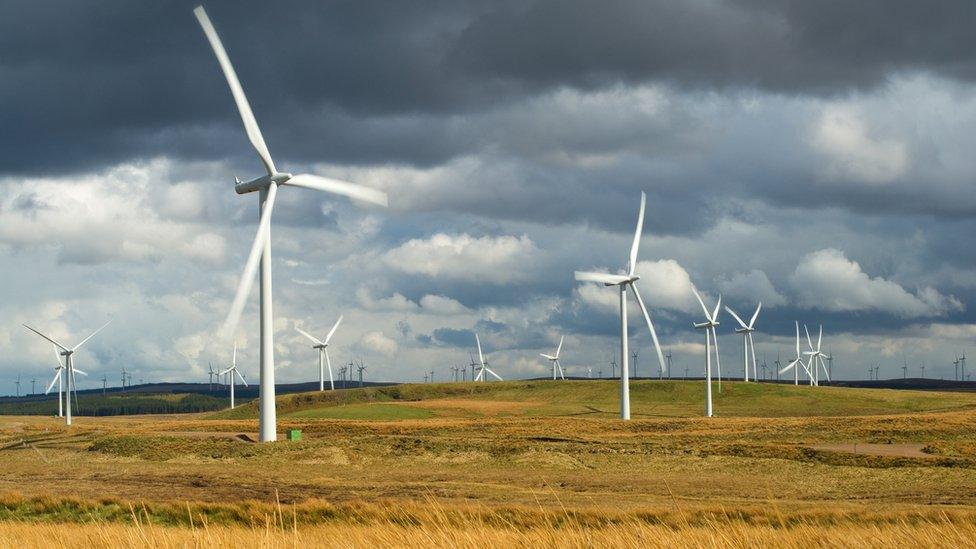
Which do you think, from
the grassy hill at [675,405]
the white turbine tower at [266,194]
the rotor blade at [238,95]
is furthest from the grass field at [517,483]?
the grassy hill at [675,405]

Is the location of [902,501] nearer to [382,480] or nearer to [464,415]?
[382,480]

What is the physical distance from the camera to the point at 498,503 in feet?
143

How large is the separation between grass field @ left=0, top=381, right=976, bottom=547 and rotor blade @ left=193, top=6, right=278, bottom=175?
21.7 metres

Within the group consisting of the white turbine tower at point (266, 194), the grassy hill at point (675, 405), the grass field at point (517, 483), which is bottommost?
the grassy hill at point (675, 405)

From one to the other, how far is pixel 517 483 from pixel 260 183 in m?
33.9

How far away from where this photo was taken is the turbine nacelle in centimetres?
7644

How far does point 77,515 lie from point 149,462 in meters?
33.4

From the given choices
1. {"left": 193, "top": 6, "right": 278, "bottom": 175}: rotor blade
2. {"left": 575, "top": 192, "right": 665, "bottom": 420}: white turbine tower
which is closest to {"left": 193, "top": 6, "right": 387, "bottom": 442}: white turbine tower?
{"left": 193, "top": 6, "right": 278, "bottom": 175}: rotor blade

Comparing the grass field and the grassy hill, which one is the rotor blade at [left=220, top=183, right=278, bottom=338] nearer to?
the grass field

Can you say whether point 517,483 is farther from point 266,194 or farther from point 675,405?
point 675,405

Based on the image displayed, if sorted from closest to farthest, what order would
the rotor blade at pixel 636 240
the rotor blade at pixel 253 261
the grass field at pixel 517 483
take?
the grass field at pixel 517 483
the rotor blade at pixel 253 261
the rotor blade at pixel 636 240

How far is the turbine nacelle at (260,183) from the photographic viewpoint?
76.4 metres

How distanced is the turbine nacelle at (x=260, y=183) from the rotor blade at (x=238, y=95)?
569 mm

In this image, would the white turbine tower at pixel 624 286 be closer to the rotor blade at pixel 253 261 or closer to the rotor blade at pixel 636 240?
the rotor blade at pixel 636 240
